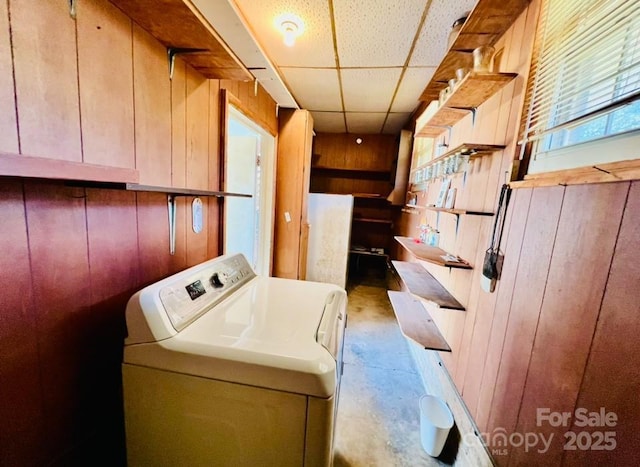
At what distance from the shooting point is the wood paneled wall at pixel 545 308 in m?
0.66

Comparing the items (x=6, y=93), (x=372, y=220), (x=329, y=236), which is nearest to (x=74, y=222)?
(x=6, y=93)

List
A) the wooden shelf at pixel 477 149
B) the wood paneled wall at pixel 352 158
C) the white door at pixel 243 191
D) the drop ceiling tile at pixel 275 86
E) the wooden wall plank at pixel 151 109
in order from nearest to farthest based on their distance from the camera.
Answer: the wooden wall plank at pixel 151 109 < the wooden shelf at pixel 477 149 < the drop ceiling tile at pixel 275 86 < the white door at pixel 243 191 < the wood paneled wall at pixel 352 158

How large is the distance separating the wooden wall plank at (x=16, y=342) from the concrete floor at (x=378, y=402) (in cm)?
130

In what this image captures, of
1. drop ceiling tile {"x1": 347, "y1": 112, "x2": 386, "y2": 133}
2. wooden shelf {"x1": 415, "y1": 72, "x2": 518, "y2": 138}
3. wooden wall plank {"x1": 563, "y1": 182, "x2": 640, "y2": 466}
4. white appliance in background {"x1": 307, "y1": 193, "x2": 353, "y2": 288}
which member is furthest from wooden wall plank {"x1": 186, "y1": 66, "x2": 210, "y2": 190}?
drop ceiling tile {"x1": 347, "y1": 112, "x2": 386, "y2": 133}

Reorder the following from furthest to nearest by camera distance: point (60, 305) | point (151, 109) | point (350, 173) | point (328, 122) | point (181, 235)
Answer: point (350, 173) < point (328, 122) < point (181, 235) < point (151, 109) < point (60, 305)

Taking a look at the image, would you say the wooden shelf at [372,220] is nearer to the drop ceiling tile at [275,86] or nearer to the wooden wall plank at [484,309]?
the drop ceiling tile at [275,86]

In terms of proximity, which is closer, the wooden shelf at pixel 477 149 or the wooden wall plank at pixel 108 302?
the wooden wall plank at pixel 108 302

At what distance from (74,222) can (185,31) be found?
0.84 metres

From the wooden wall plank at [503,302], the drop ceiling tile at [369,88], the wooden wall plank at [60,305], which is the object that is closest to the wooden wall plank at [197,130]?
the wooden wall plank at [60,305]

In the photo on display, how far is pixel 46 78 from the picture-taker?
75cm

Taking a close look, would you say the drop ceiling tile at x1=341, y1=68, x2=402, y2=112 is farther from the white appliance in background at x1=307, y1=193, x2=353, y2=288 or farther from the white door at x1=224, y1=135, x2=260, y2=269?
the white appliance in background at x1=307, y1=193, x2=353, y2=288

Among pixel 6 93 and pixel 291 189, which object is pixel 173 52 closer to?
pixel 6 93

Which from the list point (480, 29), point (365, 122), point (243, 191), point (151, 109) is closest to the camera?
point (151, 109)

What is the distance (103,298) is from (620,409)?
1.61 meters
